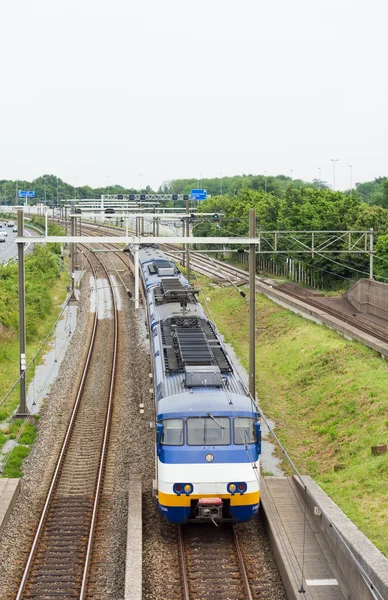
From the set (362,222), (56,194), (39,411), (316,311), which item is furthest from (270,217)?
(56,194)

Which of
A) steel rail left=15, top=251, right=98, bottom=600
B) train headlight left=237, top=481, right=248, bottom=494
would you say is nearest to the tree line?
steel rail left=15, top=251, right=98, bottom=600

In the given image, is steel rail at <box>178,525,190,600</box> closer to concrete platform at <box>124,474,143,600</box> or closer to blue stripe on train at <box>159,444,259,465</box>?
concrete platform at <box>124,474,143,600</box>

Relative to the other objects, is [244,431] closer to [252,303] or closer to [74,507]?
[74,507]

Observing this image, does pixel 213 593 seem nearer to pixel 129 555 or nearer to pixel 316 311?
pixel 129 555

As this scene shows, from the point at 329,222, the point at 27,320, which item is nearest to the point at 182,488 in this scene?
the point at 27,320

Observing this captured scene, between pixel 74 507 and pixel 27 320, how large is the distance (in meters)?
22.5

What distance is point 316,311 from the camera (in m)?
39.1

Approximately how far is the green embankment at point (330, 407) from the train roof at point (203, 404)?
3763mm

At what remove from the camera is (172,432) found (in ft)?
51.5

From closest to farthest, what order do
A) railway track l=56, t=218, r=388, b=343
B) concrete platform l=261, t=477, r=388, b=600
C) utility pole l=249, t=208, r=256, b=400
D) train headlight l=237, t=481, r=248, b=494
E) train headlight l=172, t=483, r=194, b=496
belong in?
1. concrete platform l=261, t=477, r=388, b=600
2. train headlight l=172, t=483, r=194, b=496
3. train headlight l=237, t=481, r=248, b=494
4. utility pole l=249, t=208, r=256, b=400
5. railway track l=56, t=218, r=388, b=343

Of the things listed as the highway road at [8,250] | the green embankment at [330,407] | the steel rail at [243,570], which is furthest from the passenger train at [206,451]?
the highway road at [8,250]

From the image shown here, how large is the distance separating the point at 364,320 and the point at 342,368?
10.7 m

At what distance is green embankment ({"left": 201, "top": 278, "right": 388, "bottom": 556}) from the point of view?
18.1 m

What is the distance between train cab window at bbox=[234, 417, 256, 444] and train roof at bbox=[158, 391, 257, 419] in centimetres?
16
